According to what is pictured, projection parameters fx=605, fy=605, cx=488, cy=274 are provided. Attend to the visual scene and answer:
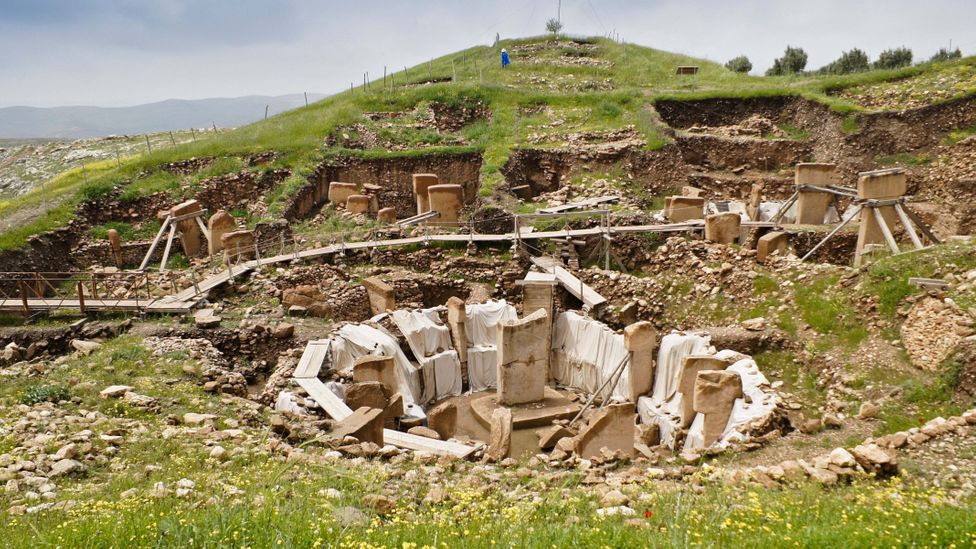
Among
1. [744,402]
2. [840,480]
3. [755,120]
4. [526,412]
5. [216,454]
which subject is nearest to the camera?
[840,480]

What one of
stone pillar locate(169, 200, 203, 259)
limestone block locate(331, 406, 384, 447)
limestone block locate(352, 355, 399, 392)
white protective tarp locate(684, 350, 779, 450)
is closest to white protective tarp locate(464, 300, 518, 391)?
limestone block locate(352, 355, 399, 392)

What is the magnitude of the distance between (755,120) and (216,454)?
26167 millimetres

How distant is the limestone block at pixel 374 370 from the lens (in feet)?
35.1

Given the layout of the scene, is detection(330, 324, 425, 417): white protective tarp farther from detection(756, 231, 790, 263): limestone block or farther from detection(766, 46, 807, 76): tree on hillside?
detection(766, 46, 807, 76): tree on hillside

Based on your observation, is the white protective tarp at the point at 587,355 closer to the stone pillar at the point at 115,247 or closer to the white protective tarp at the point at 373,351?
the white protective tarp at the point at 373,351

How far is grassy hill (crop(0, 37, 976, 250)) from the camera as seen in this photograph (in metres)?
22.2

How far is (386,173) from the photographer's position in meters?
24.7

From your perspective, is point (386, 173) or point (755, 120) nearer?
point (386, 173)

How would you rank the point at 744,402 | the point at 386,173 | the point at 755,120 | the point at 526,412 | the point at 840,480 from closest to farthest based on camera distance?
the point at 840,480 < the point at 744,402 < the point at 526,412 < the point at 386,173 < the point at 755,120

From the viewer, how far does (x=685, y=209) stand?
18391 millimetres

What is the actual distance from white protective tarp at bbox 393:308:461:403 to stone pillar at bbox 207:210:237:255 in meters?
8.03

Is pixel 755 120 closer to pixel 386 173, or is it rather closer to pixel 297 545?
pixel 386 173

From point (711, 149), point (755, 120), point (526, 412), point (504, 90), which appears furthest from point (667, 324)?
point (504, 90)

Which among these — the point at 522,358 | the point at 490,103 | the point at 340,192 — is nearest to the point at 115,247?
the point at 340,192
